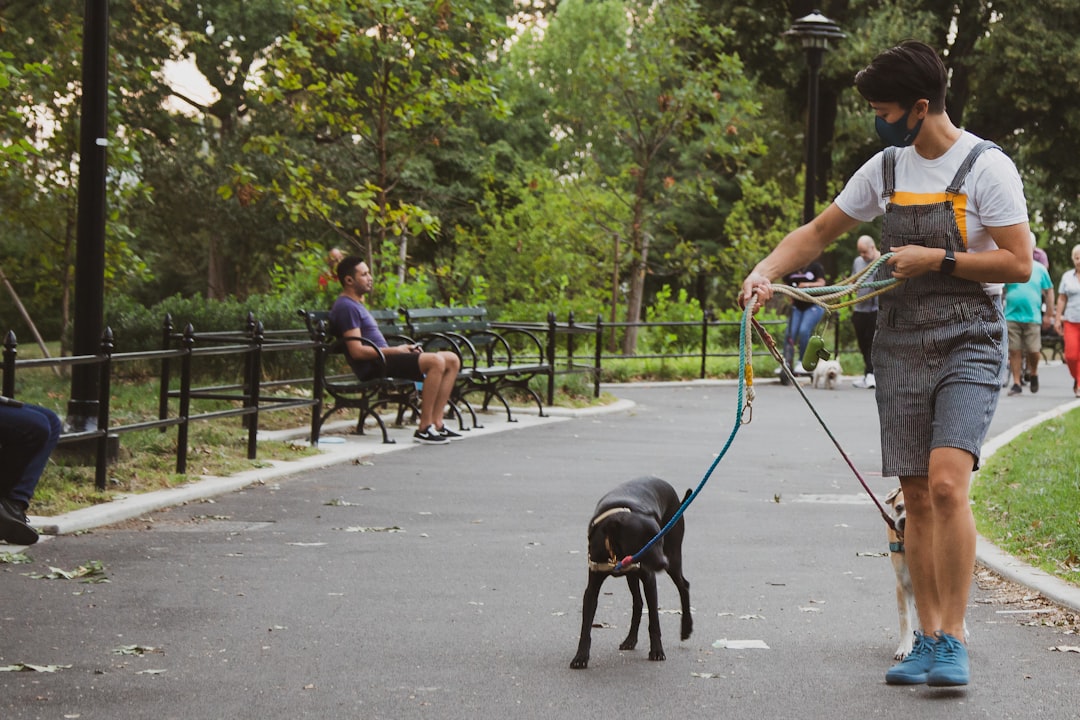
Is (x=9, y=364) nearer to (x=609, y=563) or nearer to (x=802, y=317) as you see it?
(x=609, y=563)

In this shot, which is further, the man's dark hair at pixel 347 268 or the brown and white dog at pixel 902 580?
the man's dark hair at pixel 347 268

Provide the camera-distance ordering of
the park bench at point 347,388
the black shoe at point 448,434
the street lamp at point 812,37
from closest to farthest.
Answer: the park bench at point 347,388
the black shoe at point 448,434
the street lamp at point 812,37

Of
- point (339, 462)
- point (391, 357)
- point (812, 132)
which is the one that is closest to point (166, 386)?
point (339, 462)

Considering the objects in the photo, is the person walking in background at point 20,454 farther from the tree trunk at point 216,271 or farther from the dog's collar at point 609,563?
the tree trunk at point 216,271

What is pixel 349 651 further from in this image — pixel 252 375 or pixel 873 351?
pixel 252 375

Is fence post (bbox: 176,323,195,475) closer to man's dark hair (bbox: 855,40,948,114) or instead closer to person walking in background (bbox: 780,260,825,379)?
man's dark hair (bbox: 855,40,948,114)

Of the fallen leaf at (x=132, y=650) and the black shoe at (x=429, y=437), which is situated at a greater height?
the black shoe at (x=429, y=437)

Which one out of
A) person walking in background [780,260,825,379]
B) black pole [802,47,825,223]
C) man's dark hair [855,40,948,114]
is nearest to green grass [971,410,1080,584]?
man's dark hair [855,40,948,114]

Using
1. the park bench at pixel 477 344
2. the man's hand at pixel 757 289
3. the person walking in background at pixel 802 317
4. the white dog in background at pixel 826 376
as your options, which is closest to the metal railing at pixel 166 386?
the park bench at pixel 477 344

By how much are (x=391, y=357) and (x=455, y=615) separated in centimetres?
683

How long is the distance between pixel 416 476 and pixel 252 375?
1.44 meters

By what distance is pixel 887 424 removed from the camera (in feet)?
16.5

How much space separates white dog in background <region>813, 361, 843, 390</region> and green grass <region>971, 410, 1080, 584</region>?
781 centimetres

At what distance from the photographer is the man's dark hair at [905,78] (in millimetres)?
4758
